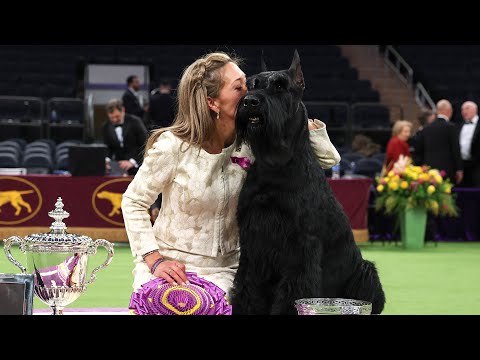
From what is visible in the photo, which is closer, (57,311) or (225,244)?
(57,311)

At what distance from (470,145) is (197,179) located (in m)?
8.59

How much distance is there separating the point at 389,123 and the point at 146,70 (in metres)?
4.62

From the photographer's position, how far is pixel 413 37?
4707 mm

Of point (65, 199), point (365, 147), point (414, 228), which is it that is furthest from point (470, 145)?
point (65, 199)

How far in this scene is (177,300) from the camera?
3062 millimetres

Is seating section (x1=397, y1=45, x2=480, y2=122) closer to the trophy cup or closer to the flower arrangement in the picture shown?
the flower arrangement

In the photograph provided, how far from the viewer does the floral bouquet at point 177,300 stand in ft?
10.0

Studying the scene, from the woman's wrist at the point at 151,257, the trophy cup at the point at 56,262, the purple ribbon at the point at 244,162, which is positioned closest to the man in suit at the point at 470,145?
the purple ribbon at the point at 244,162

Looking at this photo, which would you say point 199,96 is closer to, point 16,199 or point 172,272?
point 172,272

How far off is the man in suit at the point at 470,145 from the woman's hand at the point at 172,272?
866cm

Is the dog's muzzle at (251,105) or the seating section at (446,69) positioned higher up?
the seating section at (446,69)

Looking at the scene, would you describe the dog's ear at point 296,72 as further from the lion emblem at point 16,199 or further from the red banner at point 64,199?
the lion emblem at point 16,199
